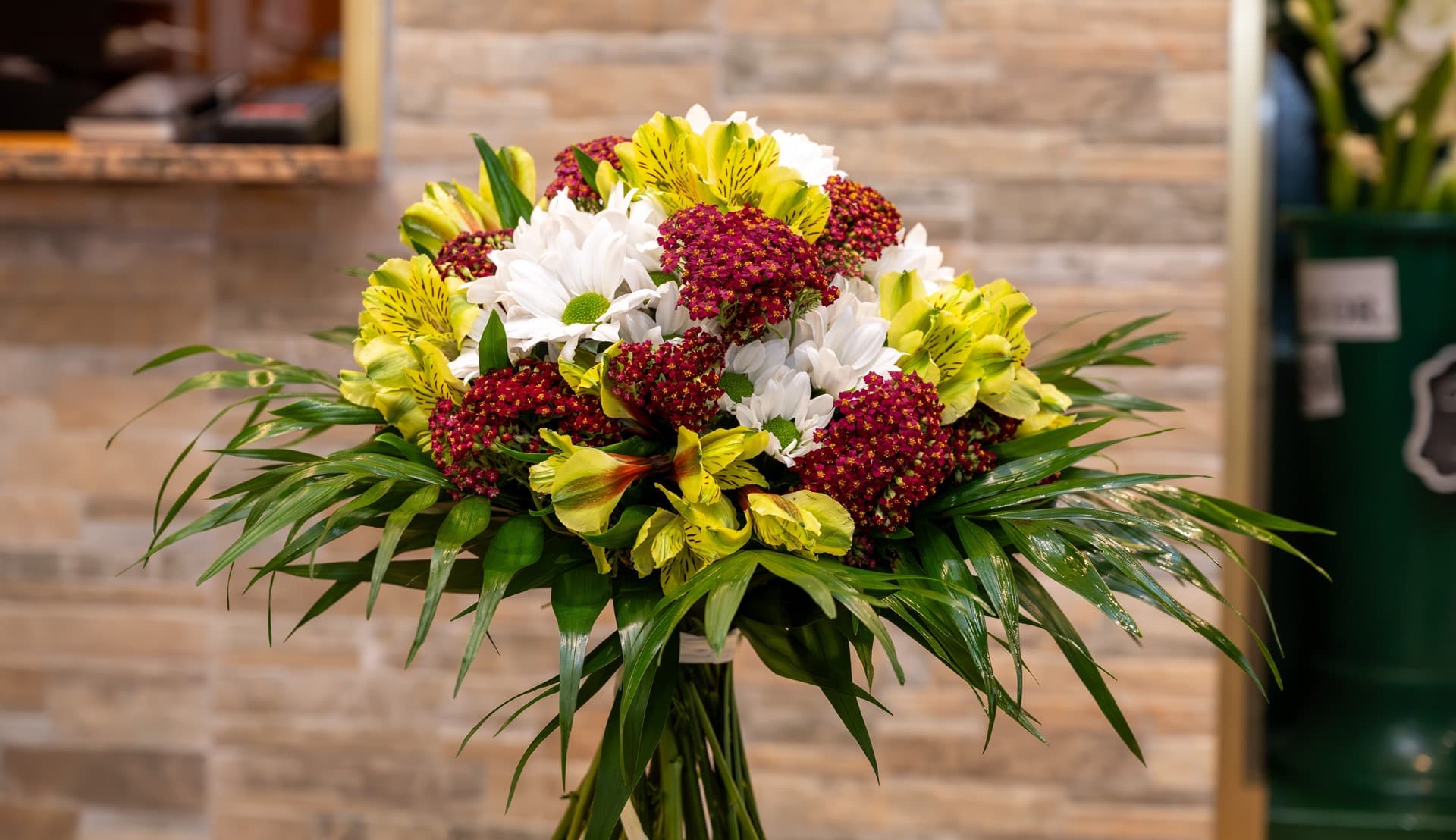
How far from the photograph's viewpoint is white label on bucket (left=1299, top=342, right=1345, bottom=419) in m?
1.66

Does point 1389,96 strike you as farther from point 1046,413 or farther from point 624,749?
point 624,749

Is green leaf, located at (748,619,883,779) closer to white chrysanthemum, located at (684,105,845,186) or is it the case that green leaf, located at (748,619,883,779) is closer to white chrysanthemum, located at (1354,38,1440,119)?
white chrysanthemum, located at (684,105,845,186)

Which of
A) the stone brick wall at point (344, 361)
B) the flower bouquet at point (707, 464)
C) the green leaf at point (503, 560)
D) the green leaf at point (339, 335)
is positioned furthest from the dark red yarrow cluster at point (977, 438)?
the stone brick wall at point (344, 361)

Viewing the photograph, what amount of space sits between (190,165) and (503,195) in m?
0.97

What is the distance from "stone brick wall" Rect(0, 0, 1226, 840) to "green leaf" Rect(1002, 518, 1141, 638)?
3.12 feet

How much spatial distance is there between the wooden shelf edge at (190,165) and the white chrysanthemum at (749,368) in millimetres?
1039

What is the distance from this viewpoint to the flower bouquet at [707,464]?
0.52 m

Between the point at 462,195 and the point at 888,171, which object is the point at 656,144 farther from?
the point at 888,171

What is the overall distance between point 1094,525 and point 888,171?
0.94m

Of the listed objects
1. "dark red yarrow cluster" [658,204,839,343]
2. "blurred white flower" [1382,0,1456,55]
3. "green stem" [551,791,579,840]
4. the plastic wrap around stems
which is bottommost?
"green stem" [551,791,579,840]

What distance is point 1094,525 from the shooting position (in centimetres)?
60

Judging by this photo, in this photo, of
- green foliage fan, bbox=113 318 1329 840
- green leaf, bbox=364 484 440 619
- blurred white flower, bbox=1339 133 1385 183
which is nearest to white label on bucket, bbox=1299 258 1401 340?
blurred white flower, bbox=1339 133 1385 183

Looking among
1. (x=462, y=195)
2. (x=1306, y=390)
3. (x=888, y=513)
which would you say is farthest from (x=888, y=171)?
(x=888, y=513)

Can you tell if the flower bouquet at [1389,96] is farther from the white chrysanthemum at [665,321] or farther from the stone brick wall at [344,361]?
the white chrysanthemum at [665,321]
